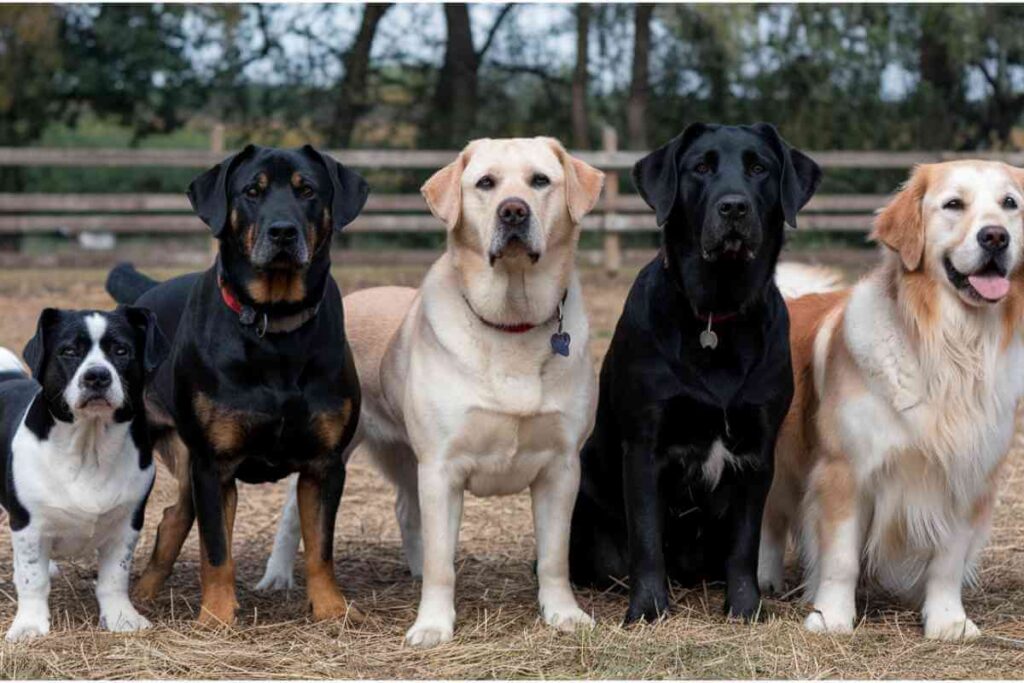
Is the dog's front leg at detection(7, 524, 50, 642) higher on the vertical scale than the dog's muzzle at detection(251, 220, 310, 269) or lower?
lower

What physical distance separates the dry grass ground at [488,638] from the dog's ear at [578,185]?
54.1 inches

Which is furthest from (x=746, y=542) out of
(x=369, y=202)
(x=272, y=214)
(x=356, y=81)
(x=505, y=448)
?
(x=356, y=81)

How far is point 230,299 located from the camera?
4453 mm

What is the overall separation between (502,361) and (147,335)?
3.89 feet

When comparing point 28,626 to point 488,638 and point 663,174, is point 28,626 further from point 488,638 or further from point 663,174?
point 663,174

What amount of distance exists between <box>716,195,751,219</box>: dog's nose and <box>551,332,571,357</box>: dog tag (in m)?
0.69

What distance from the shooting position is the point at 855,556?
4562 mm

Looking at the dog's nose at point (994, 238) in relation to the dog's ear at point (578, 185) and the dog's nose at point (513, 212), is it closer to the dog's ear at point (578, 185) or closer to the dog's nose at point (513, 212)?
the dog's ear at point (578, 185)

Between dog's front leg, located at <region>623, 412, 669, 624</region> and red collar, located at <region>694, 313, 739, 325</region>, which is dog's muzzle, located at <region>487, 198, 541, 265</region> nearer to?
red collar, located at <region>694, 313, 739, 325</region>

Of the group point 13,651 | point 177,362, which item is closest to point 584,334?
point 177,362

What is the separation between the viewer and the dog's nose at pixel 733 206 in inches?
166

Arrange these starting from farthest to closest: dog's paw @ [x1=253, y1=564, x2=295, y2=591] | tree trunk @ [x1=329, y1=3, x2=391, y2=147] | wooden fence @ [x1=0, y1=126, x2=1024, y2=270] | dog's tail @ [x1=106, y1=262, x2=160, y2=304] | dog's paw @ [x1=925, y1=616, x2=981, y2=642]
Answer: tree trunk @ [x1=329, y1=3, x2=391, y2=147] → wooden fence @ [x1=0, y1=126, x2=1024, y2=270] → dog's tail @ [x1=106, y1=262, x2=160, y2=304] → dog's paw @ [x1=253, y1=564, x2=295, y2=591] → dog's paw @ [x1=925, y1=616, x2=981, y2=642]

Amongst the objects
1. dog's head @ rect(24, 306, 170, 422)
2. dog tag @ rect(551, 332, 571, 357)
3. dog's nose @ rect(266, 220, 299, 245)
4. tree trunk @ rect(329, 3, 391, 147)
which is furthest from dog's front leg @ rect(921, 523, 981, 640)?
tree trunk @ rect(329, 3, 391, 147)

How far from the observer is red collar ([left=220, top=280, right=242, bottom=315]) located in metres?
4.43
